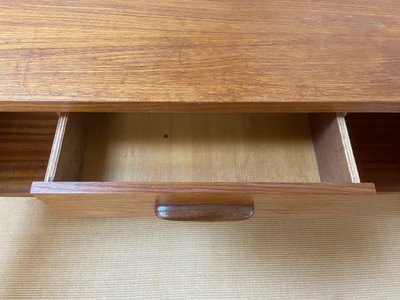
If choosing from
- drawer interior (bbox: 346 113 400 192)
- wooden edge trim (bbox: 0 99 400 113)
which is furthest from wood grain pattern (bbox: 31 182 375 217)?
drawer interior (bbox: 346 113 400 192)

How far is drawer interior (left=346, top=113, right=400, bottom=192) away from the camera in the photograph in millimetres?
610

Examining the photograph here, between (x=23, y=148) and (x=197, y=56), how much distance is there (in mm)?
419

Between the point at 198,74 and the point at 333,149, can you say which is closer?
the point at 198,74

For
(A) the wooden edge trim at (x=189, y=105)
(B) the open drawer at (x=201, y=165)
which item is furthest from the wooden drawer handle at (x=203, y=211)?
(A) the wooden edge trim at (x=189, y=105)

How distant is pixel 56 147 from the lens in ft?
1.57

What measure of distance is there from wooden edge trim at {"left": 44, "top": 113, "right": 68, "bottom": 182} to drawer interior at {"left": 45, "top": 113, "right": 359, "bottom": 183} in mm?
94

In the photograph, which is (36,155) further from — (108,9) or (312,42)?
(312,42)

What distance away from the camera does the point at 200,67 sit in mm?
425

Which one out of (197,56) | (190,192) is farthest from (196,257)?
(197,56)

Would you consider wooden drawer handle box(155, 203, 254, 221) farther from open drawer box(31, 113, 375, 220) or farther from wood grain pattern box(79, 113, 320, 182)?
wood grain pattern box(79, 113, 320, 182)

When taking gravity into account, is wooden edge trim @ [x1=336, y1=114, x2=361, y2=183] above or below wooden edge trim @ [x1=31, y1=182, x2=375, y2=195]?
above

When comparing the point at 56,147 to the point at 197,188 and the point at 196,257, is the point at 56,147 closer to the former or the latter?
the point at 197,188

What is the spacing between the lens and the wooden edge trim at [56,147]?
464mm

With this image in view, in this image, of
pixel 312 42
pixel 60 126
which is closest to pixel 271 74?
pixel 312 42
